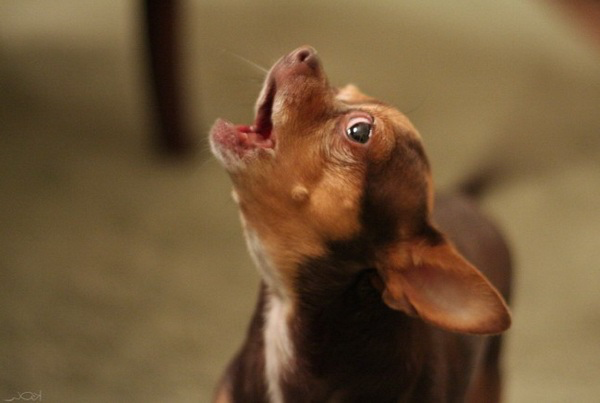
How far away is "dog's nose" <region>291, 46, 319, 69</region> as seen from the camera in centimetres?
70

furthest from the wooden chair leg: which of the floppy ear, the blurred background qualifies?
the floppy ear

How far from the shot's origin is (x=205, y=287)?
127 cm

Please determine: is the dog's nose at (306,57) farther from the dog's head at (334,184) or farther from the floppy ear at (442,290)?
the floppy ear at (442,290)

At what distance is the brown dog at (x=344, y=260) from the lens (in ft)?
2.25

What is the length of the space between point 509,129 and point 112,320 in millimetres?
647

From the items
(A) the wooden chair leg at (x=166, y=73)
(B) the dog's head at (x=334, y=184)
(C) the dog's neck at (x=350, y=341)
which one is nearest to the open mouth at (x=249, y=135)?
(B) the dog's head at (x=334, y=184)

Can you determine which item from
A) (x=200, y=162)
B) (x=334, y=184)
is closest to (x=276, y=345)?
(x=334, y=184)

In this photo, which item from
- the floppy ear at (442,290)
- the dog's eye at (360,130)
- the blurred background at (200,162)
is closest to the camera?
the floppy ear at (442,290)

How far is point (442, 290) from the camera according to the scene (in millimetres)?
667

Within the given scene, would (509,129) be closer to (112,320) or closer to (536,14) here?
(536,14)

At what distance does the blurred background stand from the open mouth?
0.07m

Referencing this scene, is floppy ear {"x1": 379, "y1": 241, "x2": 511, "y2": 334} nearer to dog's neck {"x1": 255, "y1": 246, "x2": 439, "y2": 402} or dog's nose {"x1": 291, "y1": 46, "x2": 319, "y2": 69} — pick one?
dog's neck {"x1": 255, "y1": 246, "x2": 439, "y2": 402}

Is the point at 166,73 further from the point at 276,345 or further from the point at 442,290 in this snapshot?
the point at 442,290

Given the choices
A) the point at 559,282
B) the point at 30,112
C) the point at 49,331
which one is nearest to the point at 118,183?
the point at 30,112
